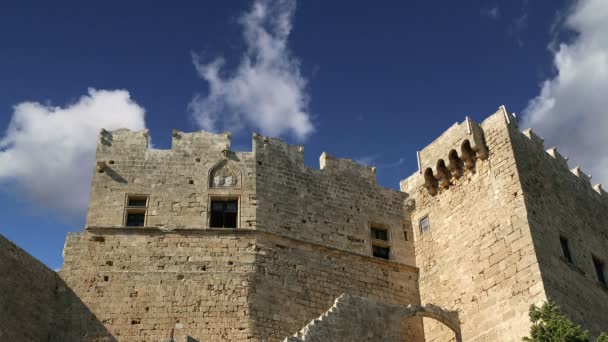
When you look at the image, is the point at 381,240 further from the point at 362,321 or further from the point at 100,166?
the point at 100,166

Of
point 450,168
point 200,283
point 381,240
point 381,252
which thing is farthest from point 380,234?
point 200,283

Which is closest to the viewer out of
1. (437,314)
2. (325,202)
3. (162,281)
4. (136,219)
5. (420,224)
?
(162,281)

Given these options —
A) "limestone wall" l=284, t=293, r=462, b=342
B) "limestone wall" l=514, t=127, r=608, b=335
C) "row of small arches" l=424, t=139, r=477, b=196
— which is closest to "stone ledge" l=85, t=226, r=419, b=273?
"limestone wall" l=284, t=293, r=462, b=342

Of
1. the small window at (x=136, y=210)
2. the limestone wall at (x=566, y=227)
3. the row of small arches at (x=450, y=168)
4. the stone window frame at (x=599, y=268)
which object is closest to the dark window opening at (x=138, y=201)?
the small window at (x=136, y=210)

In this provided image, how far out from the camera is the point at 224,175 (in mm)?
17719

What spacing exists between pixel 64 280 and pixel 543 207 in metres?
10.7

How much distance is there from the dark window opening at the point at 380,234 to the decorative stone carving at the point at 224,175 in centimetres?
388

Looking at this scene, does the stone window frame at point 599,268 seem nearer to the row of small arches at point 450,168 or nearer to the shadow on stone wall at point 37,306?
the row of small arches at point 450,168

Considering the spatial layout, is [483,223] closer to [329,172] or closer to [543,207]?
[543,207]

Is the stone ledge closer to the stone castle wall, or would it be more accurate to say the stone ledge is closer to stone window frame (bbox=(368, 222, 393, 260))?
the stone castle wall

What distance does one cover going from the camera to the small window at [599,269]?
17961 mm

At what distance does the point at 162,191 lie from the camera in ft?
56.3

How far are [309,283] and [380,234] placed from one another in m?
2.93

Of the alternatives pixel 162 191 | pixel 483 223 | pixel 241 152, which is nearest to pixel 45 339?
pixel 162 191
